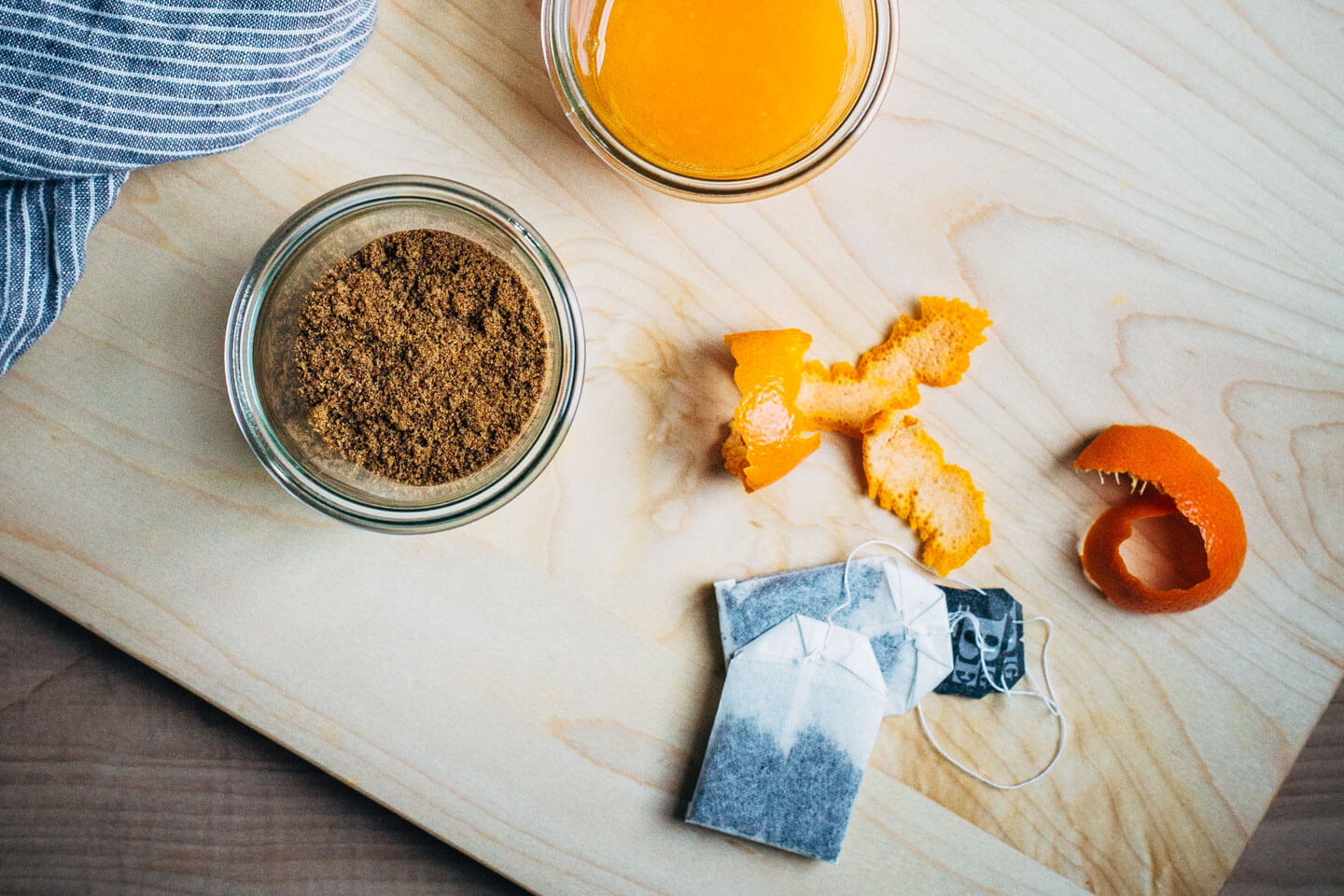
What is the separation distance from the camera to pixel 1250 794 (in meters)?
0.88

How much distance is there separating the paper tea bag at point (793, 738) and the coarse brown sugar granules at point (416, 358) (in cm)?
35

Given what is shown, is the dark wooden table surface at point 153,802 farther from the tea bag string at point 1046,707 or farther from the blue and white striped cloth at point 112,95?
the tea bag string at point 1046,707

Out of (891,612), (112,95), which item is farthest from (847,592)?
(112,95)

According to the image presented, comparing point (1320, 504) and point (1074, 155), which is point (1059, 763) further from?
point (1074, 155)

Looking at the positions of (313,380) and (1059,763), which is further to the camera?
(1059,763)

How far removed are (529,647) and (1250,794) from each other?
78 cm

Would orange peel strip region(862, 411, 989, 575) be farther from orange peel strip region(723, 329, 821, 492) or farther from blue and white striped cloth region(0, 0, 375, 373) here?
blue and white striped cloth region(0, 0, 375, 373)

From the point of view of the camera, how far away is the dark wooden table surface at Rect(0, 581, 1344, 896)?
0.99 meters

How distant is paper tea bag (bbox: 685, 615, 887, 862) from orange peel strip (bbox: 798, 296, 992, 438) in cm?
22

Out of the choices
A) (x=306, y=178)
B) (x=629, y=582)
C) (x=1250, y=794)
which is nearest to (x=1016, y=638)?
(x=1250, y=794)

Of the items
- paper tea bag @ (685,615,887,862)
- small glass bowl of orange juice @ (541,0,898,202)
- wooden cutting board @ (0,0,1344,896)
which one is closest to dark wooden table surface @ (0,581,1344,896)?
wooden cutting board @ (0,0,1344,896)

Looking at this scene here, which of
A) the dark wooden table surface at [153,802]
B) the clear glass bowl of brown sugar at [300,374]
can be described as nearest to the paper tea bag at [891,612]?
the clear glass bowl of brown sugar at [300,374]

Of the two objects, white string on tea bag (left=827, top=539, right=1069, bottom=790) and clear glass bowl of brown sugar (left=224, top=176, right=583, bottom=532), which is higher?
clear glass bowl of brown sugar (left=224, top=176, right=583, bottom=532)

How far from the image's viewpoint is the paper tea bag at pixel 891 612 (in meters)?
0.85
